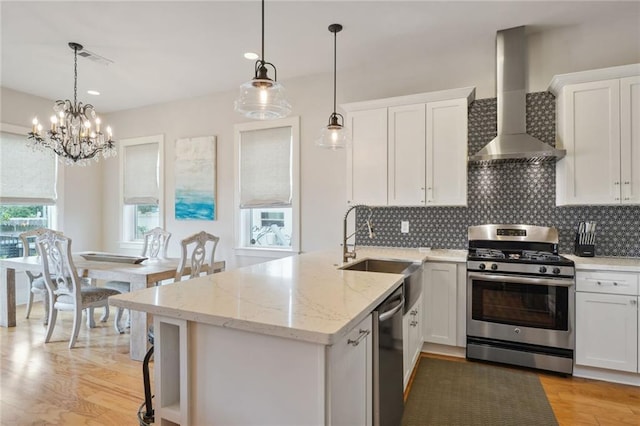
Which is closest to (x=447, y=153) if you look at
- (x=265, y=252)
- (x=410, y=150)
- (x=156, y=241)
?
(x=410, y=150)

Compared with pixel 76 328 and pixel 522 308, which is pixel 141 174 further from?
pixel 522 308

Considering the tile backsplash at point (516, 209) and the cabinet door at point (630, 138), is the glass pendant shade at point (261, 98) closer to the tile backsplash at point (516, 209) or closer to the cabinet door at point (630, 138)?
the tile backsplash at point (516, 209)

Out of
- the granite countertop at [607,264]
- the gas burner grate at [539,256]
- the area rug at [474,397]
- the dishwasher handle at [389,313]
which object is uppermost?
the gas burner grate at [539,256]

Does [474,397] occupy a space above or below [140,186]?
below

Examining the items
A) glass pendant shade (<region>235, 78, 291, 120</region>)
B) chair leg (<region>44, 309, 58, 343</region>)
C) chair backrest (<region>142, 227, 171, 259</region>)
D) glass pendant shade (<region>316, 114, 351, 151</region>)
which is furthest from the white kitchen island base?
chair backrest (<region>142, 227, 171, 259</region>)

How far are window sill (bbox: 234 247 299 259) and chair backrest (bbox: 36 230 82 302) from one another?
71.7 inches

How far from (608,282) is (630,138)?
1153 mm

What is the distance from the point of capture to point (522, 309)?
279 centimetres

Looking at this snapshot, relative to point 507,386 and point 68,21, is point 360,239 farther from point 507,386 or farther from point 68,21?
point 68,21

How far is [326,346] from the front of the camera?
3.71 ft

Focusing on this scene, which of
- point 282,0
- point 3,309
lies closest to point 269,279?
point 282,0

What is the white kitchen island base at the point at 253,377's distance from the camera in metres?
1.16

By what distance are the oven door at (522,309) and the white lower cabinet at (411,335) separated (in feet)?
1.79

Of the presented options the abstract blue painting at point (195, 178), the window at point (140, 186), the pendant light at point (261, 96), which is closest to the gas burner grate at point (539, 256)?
the pendant light at point (261, 96)
